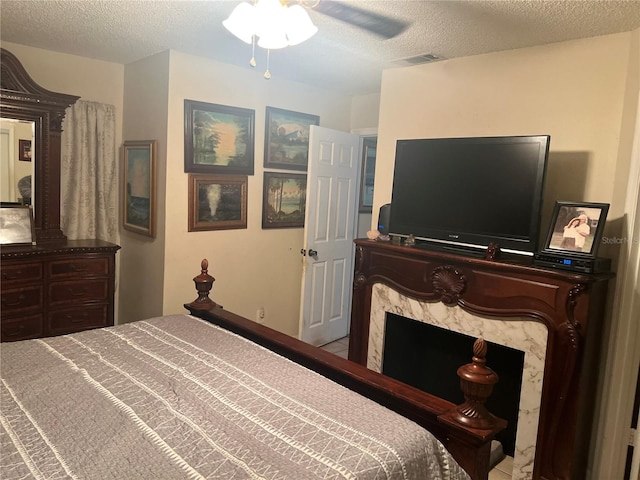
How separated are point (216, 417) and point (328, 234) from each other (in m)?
2.93

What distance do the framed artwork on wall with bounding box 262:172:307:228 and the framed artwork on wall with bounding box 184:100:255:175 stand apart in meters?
0.27

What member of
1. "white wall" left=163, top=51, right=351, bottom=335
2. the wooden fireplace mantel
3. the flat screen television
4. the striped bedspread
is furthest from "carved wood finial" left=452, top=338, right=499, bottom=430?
"white wall" left=163, top=51, right=351, bottom=335

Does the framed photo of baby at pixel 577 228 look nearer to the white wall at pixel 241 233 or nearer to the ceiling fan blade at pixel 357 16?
the ceiling fan blade at pixel 357 16

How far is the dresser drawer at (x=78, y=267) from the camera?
3.22 metres

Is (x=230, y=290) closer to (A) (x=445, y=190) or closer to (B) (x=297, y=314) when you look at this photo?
(B) (x=297, y=314)

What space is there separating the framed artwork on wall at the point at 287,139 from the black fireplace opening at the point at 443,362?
171 cm

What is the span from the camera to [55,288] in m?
3.23

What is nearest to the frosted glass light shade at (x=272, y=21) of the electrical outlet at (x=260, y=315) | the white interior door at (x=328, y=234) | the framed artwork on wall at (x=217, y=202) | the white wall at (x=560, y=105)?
the white wall at (x=560, y=105)

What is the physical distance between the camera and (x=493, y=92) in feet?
9.53

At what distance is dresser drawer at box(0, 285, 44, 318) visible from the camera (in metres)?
3.01

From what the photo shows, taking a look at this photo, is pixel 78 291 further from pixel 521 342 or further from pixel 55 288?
pixel 521 342

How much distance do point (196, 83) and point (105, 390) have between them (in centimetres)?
253

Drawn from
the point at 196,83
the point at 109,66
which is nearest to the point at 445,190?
the point at 196,83

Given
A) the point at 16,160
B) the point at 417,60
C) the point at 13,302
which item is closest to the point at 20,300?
the point at 13,302
